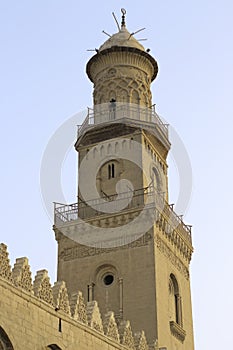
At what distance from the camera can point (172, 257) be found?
83.6 ft

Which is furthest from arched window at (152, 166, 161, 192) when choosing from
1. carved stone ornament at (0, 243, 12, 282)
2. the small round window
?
carved stone ornament at (0, 243, 12, 282)

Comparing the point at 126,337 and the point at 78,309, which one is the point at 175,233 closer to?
the point at 126,337

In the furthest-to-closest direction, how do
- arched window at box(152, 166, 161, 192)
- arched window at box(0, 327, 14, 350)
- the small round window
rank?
1. arched window at box(152, 166, 161, 192)
2. the small round window
3. arched window at box(0, 327, 14, 350)

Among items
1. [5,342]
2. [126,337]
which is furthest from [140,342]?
[5,342]

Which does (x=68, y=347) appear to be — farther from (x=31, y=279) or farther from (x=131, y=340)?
(x=131, y=340)

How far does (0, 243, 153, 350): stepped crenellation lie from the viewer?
1444 cm

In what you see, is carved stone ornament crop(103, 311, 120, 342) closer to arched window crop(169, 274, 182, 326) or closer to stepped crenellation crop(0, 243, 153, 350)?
stepped crenellation crop(0, 243, 153, 350)

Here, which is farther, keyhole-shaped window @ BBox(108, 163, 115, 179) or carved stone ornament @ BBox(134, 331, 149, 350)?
keyhole-shaped window @ BBox(108, 163, 115, 179)

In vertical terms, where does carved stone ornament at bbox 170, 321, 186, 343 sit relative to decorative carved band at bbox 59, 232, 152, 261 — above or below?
below

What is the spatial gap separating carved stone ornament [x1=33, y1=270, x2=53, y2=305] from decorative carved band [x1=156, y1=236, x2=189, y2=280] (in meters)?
8.86

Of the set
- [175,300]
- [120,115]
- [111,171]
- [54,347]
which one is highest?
[120,115]

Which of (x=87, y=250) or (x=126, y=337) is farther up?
(x=87, y=250)

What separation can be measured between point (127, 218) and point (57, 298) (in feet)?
30.2

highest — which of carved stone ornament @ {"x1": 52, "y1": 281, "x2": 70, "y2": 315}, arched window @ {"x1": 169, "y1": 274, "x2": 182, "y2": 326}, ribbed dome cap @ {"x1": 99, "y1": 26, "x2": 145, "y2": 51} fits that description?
ribbed dome cap @ {"x1": 99, "y1": 26, "x2": 145, "y2": 51}
